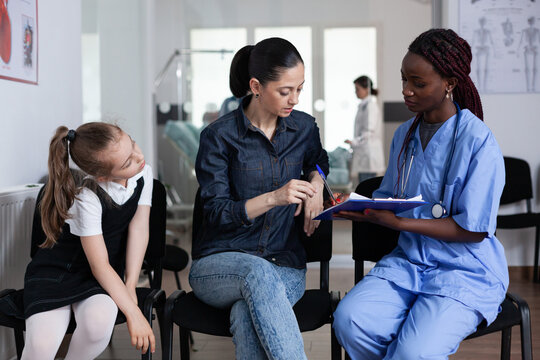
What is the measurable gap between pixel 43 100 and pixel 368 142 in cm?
228

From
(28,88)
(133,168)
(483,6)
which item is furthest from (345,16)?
(133,168)

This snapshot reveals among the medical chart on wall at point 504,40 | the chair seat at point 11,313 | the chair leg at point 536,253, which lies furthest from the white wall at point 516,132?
the chair seat at point 11,313

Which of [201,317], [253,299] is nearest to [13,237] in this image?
[201,317]

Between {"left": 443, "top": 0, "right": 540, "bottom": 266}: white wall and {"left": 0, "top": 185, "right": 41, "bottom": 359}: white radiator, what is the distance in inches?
113

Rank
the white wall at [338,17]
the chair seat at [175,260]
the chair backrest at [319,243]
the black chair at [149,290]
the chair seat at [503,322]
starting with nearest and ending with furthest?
1. the chair seat at [503,322]
2. the black chair at [149,290]
3. the chair backrest at [319,243]
4. the chair seat at [175,260]
5. the white wall at [338,17]

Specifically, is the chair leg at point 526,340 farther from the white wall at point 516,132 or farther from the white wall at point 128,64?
the white wall at point 128,64

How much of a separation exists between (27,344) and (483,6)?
11.0ft

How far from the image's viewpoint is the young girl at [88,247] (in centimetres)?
159

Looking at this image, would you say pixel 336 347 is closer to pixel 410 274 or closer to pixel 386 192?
pixel 410 274

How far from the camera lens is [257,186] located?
5.83 ft

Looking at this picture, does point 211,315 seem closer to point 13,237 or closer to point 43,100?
point 13,237

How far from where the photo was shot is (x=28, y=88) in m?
2.34

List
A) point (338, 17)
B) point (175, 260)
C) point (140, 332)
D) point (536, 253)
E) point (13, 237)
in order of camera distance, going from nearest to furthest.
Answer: point (140, 332) → point (13, 237) → point (175, 260) → point (536, 253) → point (338, 17)

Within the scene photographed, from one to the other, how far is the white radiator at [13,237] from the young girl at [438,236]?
1.22m
